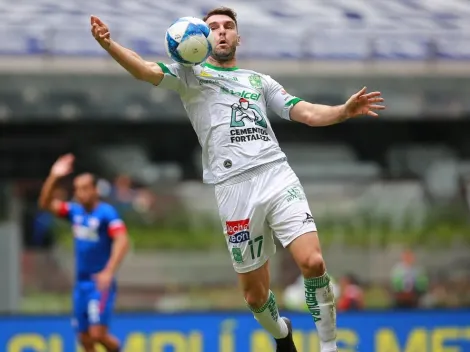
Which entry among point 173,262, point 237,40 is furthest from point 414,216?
point 237,40

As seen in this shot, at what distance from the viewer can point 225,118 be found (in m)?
7.50

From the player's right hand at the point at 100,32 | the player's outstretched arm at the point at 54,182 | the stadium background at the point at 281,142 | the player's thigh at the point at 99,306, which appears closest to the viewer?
the player's right hand at the point at 100,32

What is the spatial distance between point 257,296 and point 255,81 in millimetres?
1470

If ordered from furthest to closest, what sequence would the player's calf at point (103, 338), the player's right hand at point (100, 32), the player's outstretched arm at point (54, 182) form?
the player's calf at point (103, 338) < the player's outstretched arm at point (54, 182) < the player's right hand at point (100, 32)

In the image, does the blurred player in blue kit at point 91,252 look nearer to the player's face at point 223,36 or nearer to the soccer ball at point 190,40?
the player's face at point 223,36

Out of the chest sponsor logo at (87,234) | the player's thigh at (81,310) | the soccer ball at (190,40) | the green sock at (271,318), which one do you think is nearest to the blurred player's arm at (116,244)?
the chest sponsor logo at (87,234)

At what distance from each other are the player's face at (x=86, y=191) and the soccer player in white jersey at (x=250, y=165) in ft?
15.4

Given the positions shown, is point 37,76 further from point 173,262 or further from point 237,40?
point 237,40

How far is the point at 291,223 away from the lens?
739 centimetres

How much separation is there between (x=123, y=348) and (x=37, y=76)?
23.0 feet

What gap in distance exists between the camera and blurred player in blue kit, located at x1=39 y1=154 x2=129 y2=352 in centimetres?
1201

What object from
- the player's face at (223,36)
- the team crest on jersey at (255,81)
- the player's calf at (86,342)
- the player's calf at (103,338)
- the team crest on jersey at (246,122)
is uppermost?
the player's face at (223,36)

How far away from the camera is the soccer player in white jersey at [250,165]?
736 cm

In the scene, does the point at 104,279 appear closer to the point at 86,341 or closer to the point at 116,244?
the point at 116,244
